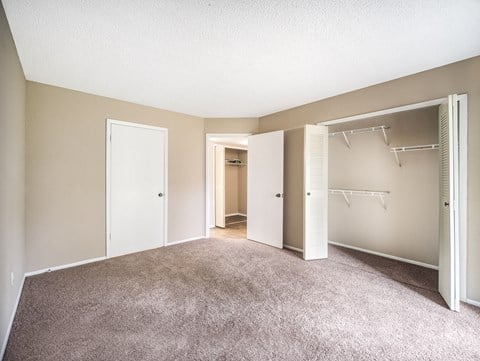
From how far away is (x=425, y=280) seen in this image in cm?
283

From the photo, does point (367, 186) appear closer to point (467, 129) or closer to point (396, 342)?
point (467, 129)

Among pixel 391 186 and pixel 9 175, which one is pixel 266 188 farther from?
pixel 9 175

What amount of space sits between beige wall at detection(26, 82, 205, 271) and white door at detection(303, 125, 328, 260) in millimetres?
2669

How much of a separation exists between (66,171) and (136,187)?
962 millimetres

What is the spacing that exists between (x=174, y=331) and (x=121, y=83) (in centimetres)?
284

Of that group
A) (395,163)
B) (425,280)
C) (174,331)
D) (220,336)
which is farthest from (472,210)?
(174,331)

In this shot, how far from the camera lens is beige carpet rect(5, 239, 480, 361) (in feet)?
5.53

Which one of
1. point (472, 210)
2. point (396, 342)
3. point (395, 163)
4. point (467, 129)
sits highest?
point (467, 129)

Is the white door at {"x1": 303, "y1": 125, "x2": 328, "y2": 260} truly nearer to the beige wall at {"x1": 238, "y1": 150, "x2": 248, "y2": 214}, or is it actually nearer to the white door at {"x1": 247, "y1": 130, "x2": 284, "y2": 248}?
the white door at {"x1": 247, "y1": 130, "x2": 284, "y2": 248}

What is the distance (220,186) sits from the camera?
19.2 ft

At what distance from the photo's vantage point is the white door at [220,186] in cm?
575

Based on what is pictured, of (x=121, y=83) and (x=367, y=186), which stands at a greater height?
(x=121, y=83)

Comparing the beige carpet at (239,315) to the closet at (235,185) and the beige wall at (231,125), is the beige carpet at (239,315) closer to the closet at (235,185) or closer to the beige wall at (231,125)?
the beige wall at (231,125)

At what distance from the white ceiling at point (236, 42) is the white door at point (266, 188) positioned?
1.19 m
